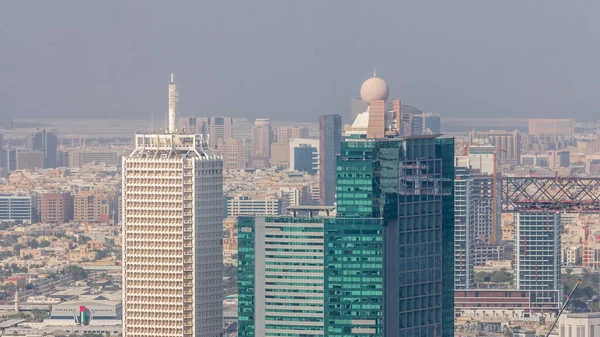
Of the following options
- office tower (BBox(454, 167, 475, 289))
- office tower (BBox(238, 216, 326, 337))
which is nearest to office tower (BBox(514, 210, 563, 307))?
office tower (BBox(454, 167, 475, 289))

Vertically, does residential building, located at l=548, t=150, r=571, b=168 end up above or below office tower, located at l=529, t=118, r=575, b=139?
below

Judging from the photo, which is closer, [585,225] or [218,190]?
[218,190]

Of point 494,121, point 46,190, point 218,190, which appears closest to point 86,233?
point 46,190

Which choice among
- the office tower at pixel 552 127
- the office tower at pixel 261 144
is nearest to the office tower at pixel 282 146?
the office tower at pixel 261 144

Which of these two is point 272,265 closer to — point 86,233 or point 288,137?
point 86,233

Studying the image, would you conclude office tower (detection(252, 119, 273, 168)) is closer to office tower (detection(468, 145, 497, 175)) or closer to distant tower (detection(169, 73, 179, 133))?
office tower (detection(468, 145, 497, 175))

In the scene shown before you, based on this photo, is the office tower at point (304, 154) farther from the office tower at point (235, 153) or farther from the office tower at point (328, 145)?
the office tower at point (328, 145)
